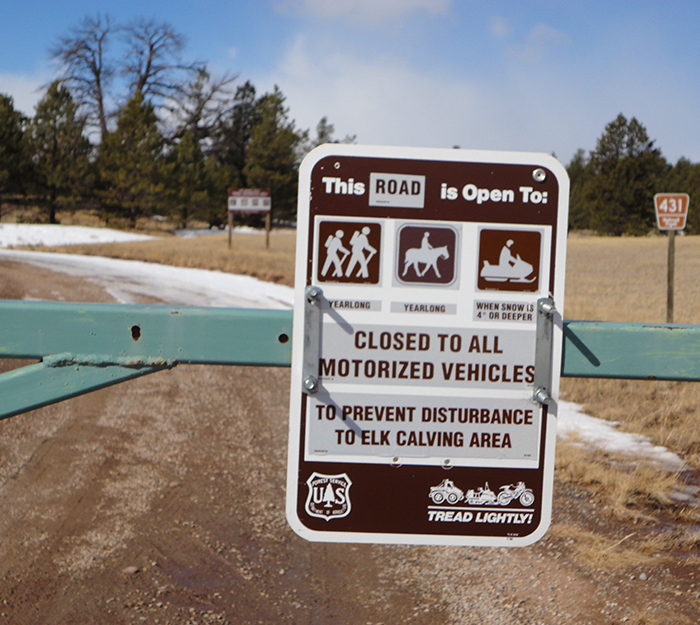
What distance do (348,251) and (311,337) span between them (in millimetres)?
185

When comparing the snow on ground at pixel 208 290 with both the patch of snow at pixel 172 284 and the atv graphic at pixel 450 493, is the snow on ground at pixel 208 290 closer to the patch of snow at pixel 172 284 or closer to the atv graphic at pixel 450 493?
the patch of snow at pixel 172 284

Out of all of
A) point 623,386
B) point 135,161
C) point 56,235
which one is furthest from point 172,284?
point 135,161

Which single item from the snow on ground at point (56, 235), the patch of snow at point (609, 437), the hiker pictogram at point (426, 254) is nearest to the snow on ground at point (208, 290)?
the patch of snow at point (609, 437)

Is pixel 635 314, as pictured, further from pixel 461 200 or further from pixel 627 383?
pixel 461 200

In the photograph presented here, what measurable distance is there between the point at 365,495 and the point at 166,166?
1615 inches

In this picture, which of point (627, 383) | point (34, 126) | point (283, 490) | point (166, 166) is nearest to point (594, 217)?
point (166, 166)

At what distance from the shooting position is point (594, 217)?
6275 cm

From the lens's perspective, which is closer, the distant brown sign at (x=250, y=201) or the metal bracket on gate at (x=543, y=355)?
the metal bracket on gate at (x=543, y=355)

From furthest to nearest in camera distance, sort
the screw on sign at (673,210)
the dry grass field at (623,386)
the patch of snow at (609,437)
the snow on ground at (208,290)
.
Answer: the screw on sign at (673,210) → the snow on ground at (208,290) → the patch of snow at (609,437) → the dry grass field at (623,386)

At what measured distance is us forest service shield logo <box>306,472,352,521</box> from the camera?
148 cm

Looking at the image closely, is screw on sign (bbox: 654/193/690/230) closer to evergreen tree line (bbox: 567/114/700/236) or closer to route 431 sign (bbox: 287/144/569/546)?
route 431 sign (bbox: 287/144/569/546)

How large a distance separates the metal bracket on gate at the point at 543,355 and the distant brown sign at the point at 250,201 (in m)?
24.0

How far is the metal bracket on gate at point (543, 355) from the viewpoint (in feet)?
4.63

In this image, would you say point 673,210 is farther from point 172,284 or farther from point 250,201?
point 250,201
